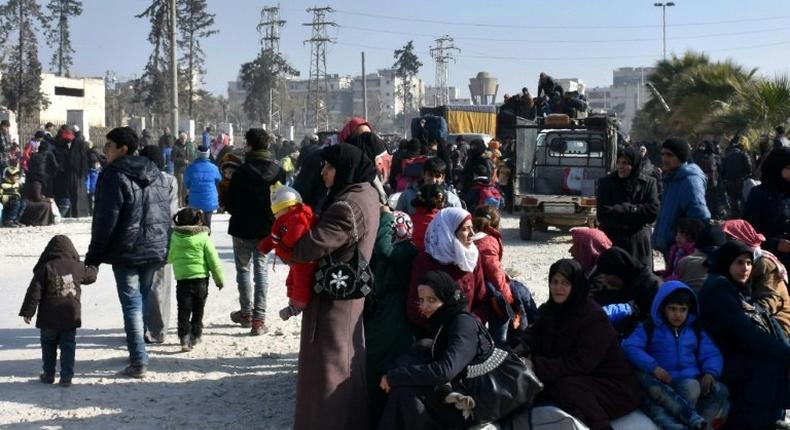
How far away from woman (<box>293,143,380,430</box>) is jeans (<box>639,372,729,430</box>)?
5.28 ft

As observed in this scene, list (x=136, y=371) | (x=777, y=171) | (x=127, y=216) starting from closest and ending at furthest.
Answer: (x=127, y=216)
(x=777, y=171)
(x=136, y=371)

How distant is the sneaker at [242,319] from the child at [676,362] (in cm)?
420

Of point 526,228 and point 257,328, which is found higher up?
point 526,228

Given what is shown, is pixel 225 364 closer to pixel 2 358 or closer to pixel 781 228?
pixel 2 358

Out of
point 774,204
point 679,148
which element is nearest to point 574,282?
point 774,204

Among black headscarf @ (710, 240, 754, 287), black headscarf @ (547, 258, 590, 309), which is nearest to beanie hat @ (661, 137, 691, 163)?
black headscarf @ (710, 240, 754, 287)

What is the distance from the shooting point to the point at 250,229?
341 inches

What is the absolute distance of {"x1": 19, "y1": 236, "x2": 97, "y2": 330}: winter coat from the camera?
7020 mm

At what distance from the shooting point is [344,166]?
5500 millimetres

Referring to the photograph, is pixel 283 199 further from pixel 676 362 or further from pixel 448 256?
pixel 676 362

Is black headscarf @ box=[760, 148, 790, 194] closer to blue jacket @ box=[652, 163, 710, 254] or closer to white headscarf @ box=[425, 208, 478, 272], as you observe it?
blue jacket @ box=[652, 163, 710, 254]

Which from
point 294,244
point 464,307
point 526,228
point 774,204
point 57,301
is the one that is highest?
point 774,204

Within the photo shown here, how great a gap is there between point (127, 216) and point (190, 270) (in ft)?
3.67

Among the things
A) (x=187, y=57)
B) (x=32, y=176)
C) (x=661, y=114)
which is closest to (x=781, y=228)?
(x=32, y=176)
